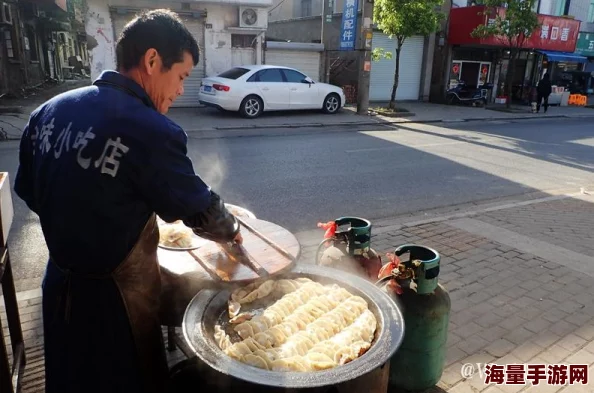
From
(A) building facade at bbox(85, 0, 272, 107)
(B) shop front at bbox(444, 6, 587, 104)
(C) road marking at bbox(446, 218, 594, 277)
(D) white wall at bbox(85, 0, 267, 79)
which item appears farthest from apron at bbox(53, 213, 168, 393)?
(B) shop front at bbox(444, 6, 587, 104)

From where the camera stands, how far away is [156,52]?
1.83m

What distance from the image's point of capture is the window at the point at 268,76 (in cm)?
1477

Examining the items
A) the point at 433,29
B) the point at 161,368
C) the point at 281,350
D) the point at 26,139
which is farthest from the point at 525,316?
the point at 433,29

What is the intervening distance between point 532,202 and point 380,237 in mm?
3056

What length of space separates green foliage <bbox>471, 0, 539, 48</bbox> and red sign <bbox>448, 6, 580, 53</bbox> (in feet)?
3.16

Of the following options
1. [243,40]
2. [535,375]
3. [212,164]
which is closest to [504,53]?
[243,40]

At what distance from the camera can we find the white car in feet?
47.4

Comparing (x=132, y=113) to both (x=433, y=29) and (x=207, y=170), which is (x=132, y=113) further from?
(x=433, y=29)

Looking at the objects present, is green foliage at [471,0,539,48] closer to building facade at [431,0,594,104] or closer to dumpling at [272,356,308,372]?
building facade at [431,0,594,104]

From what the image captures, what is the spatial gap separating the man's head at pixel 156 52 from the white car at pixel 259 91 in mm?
12771

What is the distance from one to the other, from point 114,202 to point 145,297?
18.0 inches

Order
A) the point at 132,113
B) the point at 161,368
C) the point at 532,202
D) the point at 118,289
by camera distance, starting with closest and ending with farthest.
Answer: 1. the point at 132,113
2. the point at 118,289
3. the point at 161,368
4. the point at 532,202

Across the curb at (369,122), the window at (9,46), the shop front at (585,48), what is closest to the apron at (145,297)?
the curb at (369,122)

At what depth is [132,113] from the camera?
1704 millimetres
